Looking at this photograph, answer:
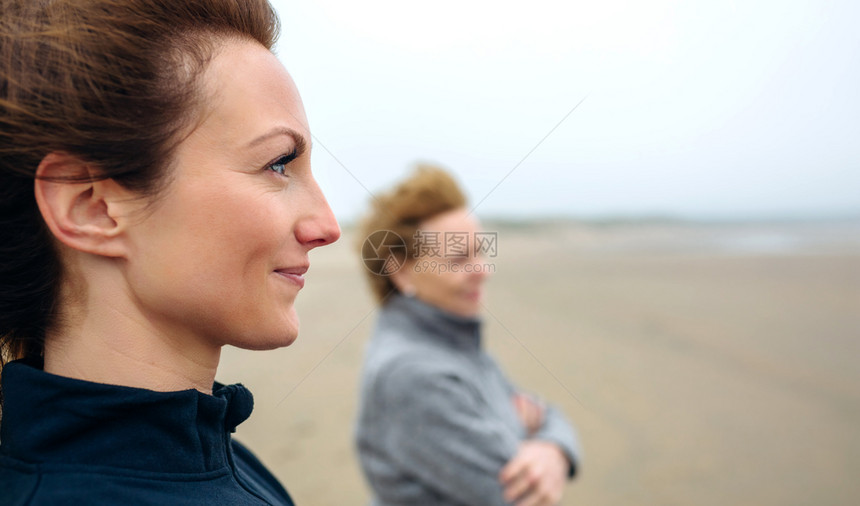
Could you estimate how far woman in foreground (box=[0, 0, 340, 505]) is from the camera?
0.71 meters

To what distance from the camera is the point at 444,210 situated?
7.61 feet

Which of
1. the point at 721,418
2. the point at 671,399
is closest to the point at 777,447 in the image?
the point at 721,418

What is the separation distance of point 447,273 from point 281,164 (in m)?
1.47

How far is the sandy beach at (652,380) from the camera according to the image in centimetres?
451

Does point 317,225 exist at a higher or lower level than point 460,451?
higher

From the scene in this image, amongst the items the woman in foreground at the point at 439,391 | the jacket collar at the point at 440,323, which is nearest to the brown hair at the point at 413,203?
the woman in foreground at the point at 439,391

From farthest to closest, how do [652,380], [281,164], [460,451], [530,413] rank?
[652,380]
[530,413]
[460,451]
[281,164]

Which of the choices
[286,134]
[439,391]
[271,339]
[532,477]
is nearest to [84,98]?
[286,134]

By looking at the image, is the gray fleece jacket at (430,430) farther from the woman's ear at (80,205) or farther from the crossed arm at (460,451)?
the woman's ear at (80,205)

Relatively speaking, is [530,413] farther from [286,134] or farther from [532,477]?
[286,134]

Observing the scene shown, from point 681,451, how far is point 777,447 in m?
0.81

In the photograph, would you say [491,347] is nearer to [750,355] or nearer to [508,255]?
[750,355]

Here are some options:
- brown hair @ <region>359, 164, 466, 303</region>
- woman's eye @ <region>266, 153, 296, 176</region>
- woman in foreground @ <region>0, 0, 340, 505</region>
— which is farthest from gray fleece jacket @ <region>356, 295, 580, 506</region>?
woman's eye @ <region>266, 153, 296, 176</region>

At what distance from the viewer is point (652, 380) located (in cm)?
647
